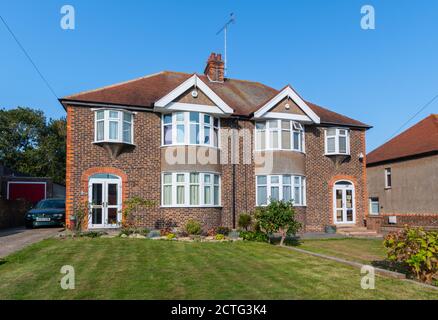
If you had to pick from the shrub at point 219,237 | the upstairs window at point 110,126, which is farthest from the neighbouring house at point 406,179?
the upstairs window at point 110,126

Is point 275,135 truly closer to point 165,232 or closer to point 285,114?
point 285,114

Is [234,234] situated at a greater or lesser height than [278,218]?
lesser

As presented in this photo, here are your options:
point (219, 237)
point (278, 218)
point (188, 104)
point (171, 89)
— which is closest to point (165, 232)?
point (219, 237)

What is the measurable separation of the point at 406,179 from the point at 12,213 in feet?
83.2

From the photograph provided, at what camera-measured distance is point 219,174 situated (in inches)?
752

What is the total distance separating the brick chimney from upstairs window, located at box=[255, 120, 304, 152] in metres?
5.04

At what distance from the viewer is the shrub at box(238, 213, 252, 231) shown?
1840 cm

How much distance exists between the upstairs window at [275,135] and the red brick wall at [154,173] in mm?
604

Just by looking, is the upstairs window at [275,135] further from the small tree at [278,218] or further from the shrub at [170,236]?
the shrub at [170,236]

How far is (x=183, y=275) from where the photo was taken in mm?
8305

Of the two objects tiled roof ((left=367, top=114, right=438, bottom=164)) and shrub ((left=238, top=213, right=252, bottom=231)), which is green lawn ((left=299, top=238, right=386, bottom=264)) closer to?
shrub ((left=238, top=213, right=252, bottom=231))

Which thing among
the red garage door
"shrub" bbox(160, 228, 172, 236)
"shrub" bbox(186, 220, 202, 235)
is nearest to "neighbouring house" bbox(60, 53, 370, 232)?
"shrub" bbox(160, 228, 172, 236)

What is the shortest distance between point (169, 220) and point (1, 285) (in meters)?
10.7
